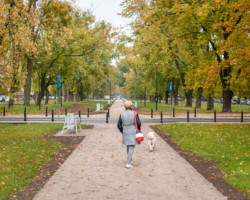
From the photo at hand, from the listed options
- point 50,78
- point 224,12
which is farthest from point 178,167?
point 50,78

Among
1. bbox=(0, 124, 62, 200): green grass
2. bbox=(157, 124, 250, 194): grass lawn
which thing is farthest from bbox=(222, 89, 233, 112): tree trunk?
bbox=(0, 124, 62, 200): green grass

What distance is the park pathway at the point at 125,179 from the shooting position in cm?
519

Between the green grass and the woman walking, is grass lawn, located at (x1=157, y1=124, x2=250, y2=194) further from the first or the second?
the green grass

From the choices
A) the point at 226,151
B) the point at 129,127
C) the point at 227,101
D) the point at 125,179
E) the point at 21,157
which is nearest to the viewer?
the point at 125,179

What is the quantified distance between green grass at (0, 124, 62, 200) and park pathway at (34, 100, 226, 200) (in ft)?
2.29

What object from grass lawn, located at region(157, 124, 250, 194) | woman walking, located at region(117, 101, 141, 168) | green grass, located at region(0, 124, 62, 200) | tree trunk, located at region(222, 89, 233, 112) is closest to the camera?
green grass, located at region(0, 124, 62, 200)

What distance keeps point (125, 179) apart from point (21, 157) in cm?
388

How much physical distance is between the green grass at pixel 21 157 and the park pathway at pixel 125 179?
70 cm

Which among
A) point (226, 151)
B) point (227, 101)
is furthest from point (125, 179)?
point (227, 101)

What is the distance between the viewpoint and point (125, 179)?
617cm

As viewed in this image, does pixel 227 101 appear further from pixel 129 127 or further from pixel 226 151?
pixel 129 127

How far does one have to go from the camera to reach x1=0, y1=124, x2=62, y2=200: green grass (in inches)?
235

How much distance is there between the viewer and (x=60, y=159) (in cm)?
841

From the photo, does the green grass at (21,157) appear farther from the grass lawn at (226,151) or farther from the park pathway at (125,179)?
the grass lawn at (226,151)
